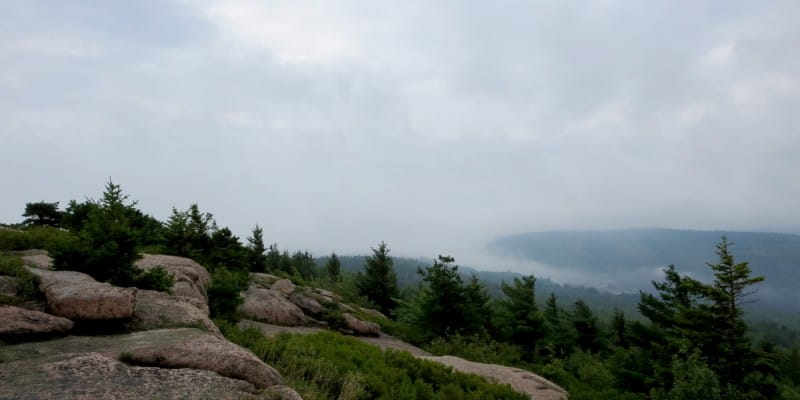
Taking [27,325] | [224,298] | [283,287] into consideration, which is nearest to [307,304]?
[283,287]

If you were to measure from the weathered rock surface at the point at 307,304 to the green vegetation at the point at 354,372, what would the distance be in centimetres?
967

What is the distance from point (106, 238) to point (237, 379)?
22.8 ft

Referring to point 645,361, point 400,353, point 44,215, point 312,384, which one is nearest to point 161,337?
point 312,384

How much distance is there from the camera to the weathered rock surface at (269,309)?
19.5 metres

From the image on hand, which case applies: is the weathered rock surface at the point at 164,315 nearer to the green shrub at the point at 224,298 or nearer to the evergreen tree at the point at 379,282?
the green shrub at the point at 224,298

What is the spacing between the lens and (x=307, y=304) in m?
22.5

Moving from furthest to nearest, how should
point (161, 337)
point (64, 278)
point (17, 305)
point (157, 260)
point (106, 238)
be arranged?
1. point (157, 260)
2. point (106, 238)
3. point (64, 278)
4. point (17, 305)
5. point (161, 337)

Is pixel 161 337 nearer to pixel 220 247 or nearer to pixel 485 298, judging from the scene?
pixel 220 247

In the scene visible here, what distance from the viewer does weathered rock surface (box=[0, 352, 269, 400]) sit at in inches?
174

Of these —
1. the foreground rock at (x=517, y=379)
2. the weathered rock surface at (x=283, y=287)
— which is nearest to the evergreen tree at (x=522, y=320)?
the foreground rock at (x=517, y=379)

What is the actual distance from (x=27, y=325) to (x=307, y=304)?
17.0 meters

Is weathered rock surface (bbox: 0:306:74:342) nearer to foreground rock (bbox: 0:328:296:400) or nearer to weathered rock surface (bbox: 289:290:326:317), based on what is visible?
foreground rock (bbox: 0:328:296:400)

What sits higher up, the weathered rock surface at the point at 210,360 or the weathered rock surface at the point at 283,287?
the weathered rock surface at the point at 210,360

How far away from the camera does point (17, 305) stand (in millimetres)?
6973
